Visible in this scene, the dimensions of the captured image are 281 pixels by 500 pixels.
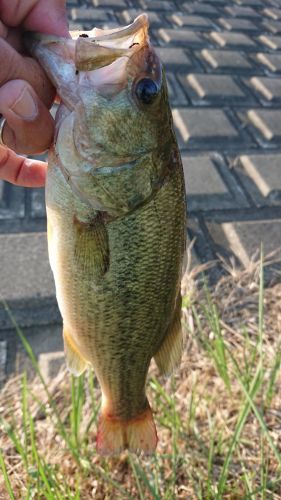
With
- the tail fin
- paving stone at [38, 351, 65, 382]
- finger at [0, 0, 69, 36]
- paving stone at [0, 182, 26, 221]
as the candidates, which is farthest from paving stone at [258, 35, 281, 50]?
the tail fin

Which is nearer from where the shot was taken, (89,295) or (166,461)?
(89,295)

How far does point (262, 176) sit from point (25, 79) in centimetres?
247

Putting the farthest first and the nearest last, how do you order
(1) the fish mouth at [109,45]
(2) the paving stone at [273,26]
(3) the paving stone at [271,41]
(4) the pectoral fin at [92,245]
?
(2) the paving stone at [273,26], (3) the paving stone at [271,41], (4) the pectoral fin at [92,245], (1) the fish mouth at [109,45]

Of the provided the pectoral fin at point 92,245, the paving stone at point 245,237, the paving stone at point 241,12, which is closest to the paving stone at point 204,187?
the paving stone at point 245,237

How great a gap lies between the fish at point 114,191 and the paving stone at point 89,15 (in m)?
3.99

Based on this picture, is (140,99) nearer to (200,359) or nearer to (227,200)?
(200,359)

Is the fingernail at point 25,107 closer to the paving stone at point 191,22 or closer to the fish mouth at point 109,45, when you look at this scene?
the fish mouth at point 109,45

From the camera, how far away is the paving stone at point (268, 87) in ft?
14.0

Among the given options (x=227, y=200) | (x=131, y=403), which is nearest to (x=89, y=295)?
(x=131, y=403)

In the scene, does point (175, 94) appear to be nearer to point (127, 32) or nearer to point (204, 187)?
point (204, 187)

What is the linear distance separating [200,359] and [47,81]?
1.31 metres

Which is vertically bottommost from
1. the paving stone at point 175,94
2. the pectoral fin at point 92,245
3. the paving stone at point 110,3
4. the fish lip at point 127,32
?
A: the pectoral fin at point 92,245

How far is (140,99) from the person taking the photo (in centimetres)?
120

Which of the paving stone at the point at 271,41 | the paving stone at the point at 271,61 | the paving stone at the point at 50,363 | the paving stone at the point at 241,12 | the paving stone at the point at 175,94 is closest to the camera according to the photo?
the paving stone at the point at 50,363
